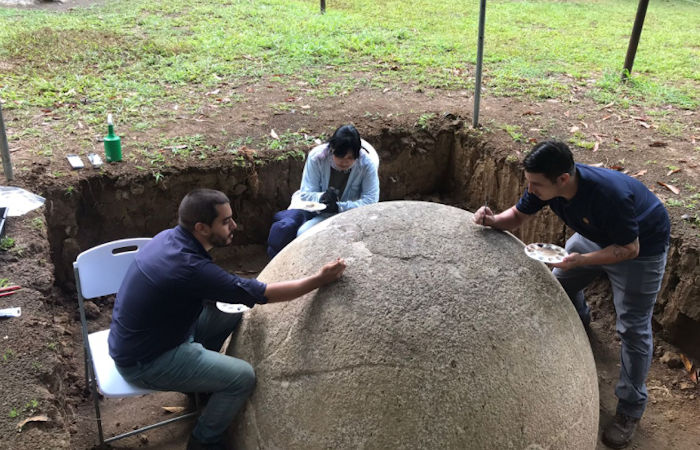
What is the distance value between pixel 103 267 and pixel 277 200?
8.54 feet

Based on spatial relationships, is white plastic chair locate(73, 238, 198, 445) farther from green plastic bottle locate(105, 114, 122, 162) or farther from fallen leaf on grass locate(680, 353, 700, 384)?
fallen leaf on grass locate(680, 353, 700, 384)

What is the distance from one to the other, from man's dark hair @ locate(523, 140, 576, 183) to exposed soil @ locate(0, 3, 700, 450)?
6.85 feet

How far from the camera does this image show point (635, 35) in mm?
7848

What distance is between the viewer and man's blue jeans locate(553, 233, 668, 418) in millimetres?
3715

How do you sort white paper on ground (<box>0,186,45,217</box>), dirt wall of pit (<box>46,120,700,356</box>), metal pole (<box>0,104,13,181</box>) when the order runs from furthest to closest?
metal pole (<box>0,104,13,181</box>), dirt wall of pit (<box>46,120,700,356</box>), white paper on ground (<box>0,186,45,217</box>)

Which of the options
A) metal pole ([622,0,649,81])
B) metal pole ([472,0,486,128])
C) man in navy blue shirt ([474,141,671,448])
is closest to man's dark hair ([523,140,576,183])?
man in navy blue shirt ([474,141,671,448])

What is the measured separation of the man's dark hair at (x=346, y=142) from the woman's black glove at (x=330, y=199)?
0.97 ft

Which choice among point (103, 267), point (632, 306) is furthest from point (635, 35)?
point (103, 267)

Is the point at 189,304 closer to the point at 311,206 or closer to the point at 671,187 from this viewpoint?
the point at 311,206

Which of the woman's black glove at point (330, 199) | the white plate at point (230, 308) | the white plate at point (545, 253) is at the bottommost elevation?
the woman's black glove at point (330, 199)

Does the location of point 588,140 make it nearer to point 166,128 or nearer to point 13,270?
point 166,128

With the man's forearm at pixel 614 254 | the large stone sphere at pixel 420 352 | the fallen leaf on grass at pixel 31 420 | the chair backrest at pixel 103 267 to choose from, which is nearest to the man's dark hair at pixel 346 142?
the large stone sphere at pixel 420 352

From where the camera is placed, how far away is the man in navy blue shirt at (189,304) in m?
3.00

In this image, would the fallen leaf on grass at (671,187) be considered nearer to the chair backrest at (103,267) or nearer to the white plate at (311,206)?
the white plate at (311,206)
